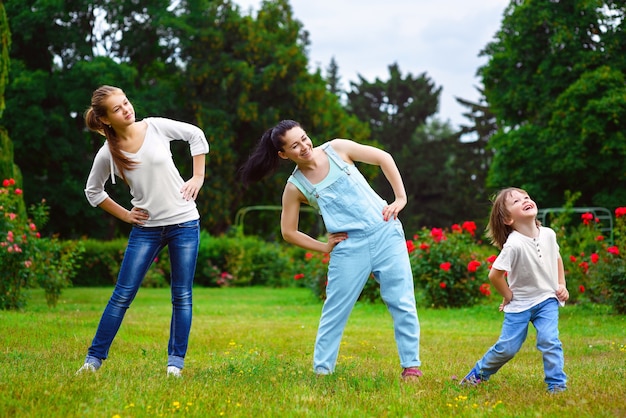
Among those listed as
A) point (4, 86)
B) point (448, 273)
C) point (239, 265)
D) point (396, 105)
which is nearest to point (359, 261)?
point (448, 273)

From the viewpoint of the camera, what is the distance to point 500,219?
5.25 m

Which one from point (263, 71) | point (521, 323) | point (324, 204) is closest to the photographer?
point (521, 323)

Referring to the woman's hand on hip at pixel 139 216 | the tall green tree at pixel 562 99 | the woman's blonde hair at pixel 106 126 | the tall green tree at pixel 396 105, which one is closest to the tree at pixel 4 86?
the woman's blonde hair at pixel 106 126

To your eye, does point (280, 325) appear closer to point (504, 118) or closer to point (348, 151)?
point (348, 151)

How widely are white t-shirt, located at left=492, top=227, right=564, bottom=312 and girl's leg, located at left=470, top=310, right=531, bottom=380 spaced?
0.05 m

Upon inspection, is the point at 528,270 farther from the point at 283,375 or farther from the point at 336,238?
the point at 283,375

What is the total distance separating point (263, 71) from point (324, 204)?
1138 inches

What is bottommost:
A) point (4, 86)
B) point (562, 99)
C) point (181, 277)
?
point (181, 277)

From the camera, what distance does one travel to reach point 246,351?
286 inches

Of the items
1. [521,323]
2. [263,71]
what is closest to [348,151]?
[521,323]

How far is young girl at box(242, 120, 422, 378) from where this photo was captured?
17.4ft

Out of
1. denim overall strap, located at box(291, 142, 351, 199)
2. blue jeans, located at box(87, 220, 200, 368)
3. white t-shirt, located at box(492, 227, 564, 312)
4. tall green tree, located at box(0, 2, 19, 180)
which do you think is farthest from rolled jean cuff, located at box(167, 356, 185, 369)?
tall green tree, located at box(0, 2, 19, 180)

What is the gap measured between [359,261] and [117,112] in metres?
1.89

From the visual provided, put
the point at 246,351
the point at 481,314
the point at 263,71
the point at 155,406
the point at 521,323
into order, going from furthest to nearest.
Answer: the point at 263,71
the point at 481,314
the point at 246,351
the point at 521,323
the point at 155,406
